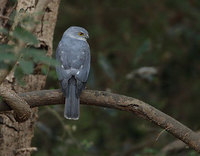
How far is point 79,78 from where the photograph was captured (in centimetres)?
498

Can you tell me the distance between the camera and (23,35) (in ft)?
8.11

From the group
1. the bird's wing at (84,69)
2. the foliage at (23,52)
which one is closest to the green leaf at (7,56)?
the foliage at (23,52)

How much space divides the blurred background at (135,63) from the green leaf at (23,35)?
4.81 metres

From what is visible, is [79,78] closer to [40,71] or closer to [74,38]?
[40,71]

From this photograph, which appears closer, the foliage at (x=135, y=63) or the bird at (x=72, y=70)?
the bird at (x=72, y=70)

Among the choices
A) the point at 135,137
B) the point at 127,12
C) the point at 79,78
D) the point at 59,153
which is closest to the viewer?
the point at 79,78

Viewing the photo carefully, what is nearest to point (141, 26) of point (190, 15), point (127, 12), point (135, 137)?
point (127, 12)

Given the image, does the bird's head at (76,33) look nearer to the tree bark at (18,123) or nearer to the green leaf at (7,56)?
the tree bark at (18,123)

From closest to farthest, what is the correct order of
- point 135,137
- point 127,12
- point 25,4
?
point 25,4, point 135,137, point 127,12

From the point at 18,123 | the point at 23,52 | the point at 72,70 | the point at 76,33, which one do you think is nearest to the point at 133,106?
the point at 72,70

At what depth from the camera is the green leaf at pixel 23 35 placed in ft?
8.04

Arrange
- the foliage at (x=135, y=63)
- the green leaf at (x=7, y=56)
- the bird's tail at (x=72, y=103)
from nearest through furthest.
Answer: the green leaf at (x=7, y=56)
the bird's tail at (x=72, y=103)
the foliage at (x=135, y=63)

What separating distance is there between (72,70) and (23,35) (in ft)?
8.60

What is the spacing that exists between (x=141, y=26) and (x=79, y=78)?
14.6 ft
